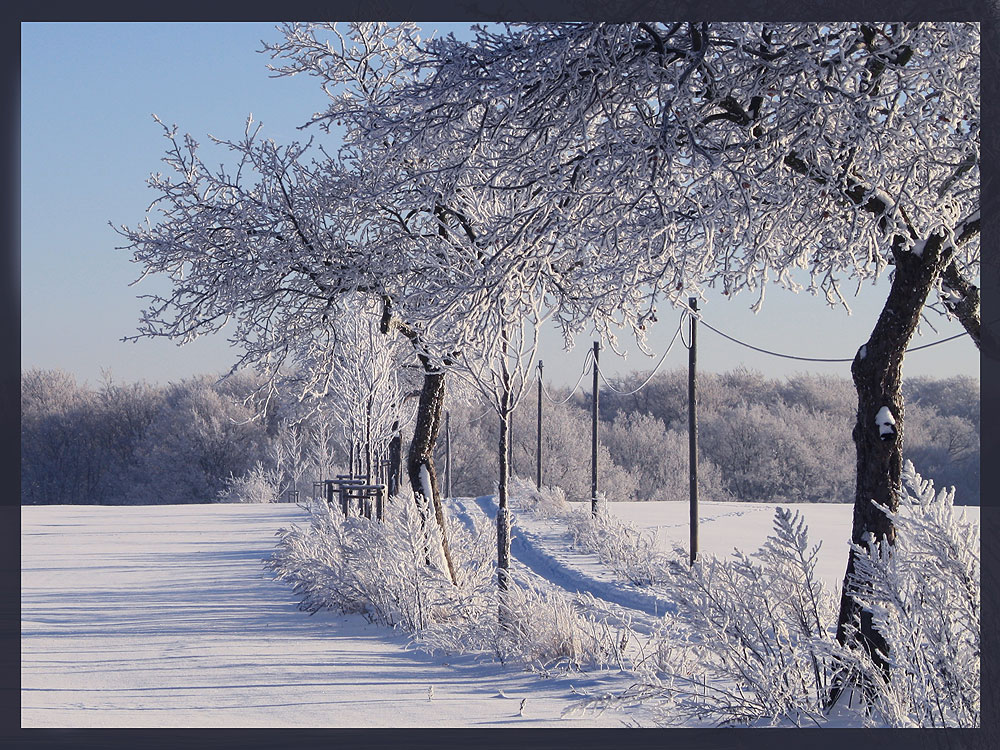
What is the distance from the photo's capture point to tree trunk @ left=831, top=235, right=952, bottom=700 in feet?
18.4

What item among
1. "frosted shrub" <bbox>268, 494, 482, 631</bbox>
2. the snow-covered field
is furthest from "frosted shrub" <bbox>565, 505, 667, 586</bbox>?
"frosted shrub" <bbox>268, 494, 482, 631</bbox>

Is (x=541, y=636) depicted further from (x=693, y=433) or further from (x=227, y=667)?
(x=693, y=433)

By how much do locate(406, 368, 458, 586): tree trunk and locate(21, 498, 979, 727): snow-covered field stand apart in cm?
165

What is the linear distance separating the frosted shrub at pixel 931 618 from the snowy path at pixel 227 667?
199 cm

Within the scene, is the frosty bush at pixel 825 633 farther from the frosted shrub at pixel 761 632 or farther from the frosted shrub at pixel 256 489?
the frosted shrub at pixel 256 489

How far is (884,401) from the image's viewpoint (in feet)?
18.7

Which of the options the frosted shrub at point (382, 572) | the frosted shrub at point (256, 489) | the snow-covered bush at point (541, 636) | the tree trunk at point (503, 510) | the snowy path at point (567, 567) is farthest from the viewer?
the frosted shrub at point (256, 489)

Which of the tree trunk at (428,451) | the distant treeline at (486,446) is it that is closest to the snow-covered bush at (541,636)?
the tree trunk at (428,451)

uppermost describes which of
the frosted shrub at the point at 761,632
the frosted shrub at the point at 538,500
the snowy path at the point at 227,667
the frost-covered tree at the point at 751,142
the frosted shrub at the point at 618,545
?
the frost-covered tree at the point at 751,142

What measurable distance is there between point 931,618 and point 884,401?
1.81m

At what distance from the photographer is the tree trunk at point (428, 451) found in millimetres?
10500

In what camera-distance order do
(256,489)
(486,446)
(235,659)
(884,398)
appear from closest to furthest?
(884,398), (235,659), (256,489), (486,446)

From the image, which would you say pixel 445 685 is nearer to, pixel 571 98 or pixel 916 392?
pixel 571 98

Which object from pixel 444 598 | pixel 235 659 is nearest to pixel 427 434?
pixel 444 598
